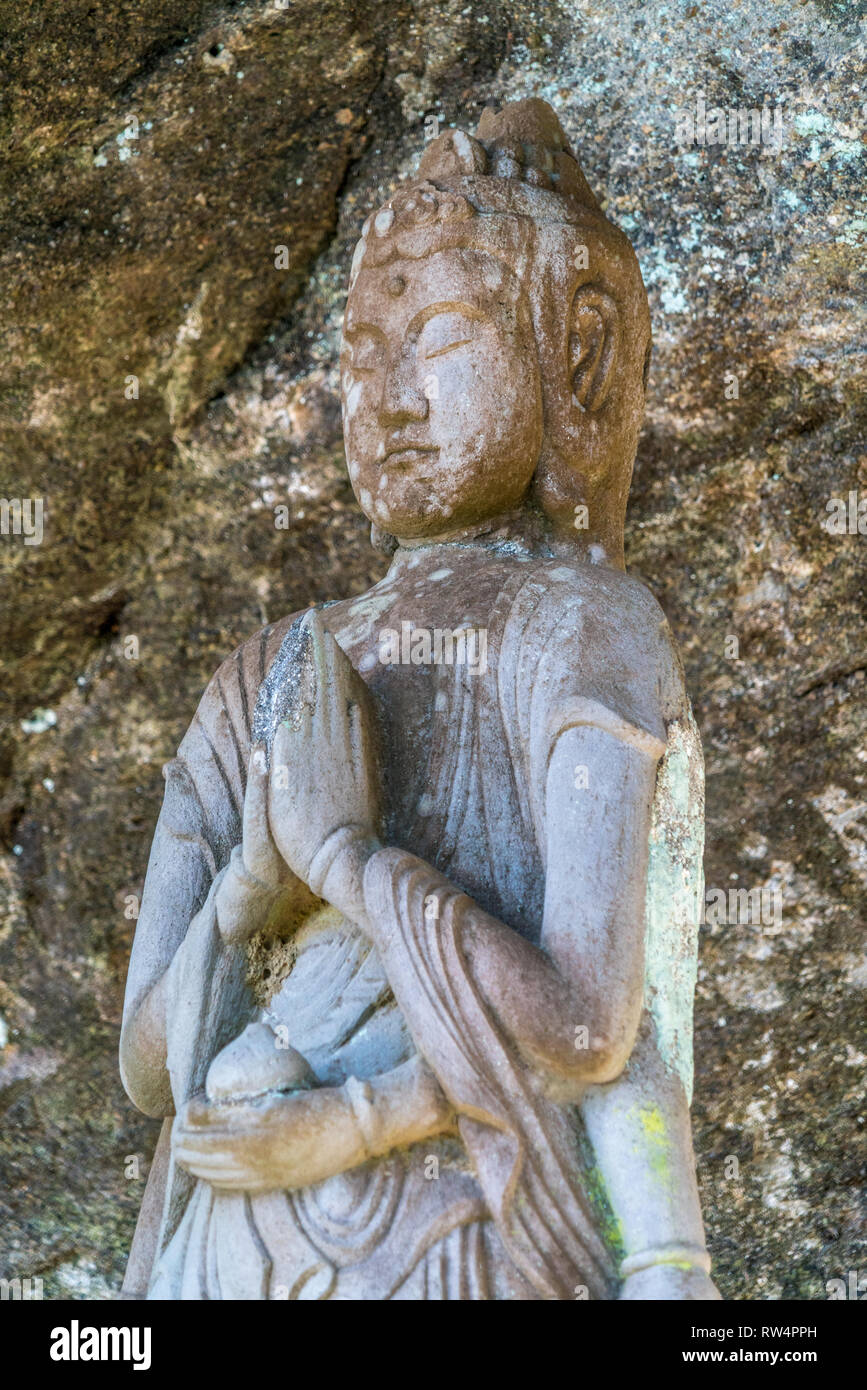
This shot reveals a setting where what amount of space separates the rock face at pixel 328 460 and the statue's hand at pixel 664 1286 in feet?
8.02

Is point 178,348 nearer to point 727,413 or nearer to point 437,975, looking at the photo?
point 727,413

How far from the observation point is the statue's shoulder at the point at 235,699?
3.79 meters

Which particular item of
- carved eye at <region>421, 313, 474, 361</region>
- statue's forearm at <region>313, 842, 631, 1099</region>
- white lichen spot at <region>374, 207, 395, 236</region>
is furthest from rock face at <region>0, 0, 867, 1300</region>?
statue's forearm at <region>313, 842, 631, 1099</region>

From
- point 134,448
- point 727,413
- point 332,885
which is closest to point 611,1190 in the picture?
point 332,885

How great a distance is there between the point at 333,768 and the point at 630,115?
2.77 m

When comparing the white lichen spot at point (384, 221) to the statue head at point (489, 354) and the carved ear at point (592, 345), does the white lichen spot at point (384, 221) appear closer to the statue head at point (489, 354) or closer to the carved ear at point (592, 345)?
the statue head at point (489, 354)

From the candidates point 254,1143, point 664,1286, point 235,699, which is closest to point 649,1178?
point 664,1286

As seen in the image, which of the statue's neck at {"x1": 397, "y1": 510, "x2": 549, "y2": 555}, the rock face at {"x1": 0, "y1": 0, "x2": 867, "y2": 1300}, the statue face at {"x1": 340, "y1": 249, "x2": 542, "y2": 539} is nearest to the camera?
the statue face at {"x1": 340, "y1": 249, "x2": 542, "y2": 539}

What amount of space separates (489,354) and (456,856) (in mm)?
976

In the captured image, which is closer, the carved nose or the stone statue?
the stone statue

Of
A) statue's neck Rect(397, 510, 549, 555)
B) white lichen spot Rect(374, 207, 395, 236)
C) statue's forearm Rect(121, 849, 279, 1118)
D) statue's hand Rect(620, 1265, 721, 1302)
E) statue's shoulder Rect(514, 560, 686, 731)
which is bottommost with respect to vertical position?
statue's hand Rect(620, 1265, 721, 1302)

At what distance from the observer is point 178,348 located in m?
5.63

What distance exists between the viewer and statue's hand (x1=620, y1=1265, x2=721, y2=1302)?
300 centimetres

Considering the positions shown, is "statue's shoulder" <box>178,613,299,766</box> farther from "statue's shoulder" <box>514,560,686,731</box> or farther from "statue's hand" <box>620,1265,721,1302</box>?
"statue's hand" <box>620,1265,721,1302</box>
